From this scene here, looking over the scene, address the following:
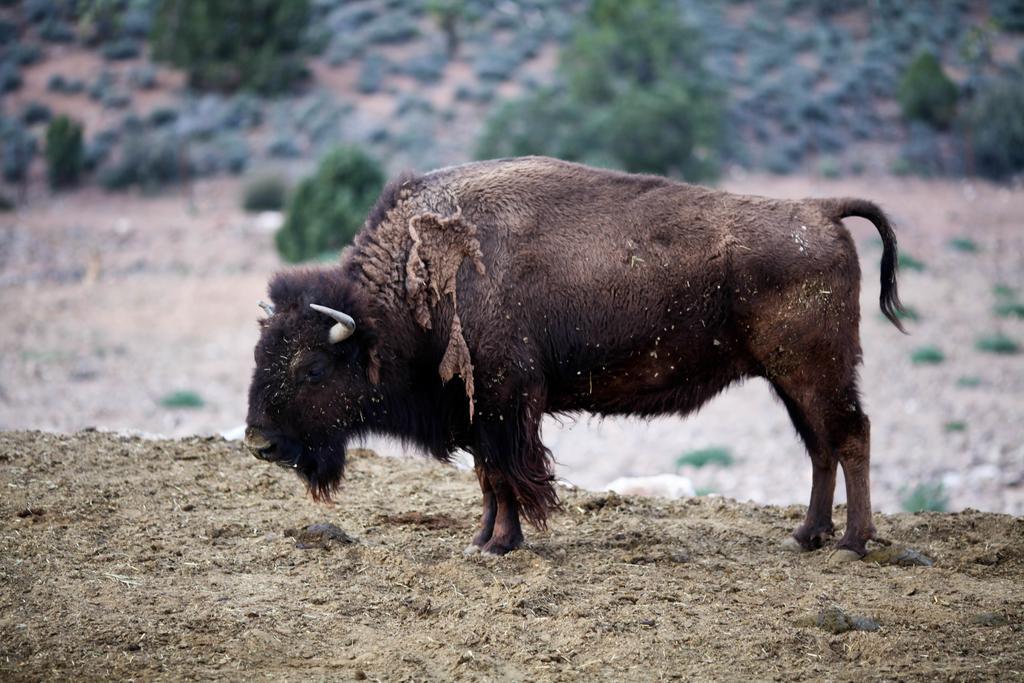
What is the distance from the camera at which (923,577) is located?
5969 millimetres

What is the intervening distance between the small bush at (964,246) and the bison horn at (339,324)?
2155cm

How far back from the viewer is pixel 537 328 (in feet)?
20.6

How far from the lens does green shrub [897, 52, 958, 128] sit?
36219 mm

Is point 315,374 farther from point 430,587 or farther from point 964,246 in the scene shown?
point 964,246

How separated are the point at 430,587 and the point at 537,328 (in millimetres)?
1567

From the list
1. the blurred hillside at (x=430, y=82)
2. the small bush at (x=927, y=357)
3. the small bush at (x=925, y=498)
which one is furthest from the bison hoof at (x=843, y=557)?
the blurred hillside at (x=430, y=82)

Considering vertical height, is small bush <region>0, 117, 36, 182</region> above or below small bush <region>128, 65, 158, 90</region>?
below

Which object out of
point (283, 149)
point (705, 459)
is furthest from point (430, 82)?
point (705, 459)

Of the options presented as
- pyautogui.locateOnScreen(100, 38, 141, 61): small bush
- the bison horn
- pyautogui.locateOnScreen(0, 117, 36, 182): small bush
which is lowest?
pyautogui.locateOnScreen(0, 117, 36, 182): small bush

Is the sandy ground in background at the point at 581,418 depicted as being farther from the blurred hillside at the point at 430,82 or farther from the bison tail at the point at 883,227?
the blurred hillside at the point at 430,82

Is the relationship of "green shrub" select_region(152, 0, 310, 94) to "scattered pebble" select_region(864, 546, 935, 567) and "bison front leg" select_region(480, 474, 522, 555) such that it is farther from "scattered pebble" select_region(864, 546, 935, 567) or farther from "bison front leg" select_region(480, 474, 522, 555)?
"scattered pebble" select_region(864, 546, 935, 567)

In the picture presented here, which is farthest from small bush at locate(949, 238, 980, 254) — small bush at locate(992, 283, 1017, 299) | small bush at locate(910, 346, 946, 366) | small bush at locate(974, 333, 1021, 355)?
small bush at locate(910, 346, 946, 366)

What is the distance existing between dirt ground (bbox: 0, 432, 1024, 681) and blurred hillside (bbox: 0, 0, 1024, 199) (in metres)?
23.2

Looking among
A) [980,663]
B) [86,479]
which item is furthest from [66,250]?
[980,663]
